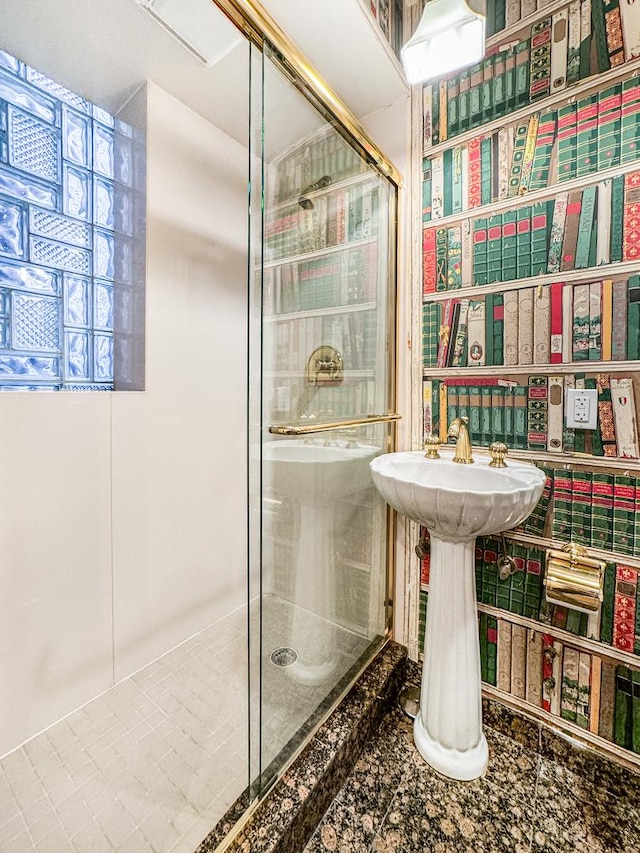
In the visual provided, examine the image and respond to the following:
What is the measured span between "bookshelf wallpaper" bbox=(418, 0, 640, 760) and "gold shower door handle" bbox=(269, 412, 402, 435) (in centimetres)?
22

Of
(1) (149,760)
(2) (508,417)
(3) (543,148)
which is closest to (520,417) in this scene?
(2) (508,417)

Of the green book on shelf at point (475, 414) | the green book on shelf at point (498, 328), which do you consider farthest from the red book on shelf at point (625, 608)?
the green book on shelf at point (498, 328)

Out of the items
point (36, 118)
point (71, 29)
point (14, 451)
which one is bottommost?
point (14, 451)

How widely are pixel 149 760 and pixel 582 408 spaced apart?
1.69m

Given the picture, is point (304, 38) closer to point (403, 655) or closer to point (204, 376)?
point (204, 376)

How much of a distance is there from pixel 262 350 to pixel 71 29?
1275mm

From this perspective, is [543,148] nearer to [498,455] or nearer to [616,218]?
[616,218]

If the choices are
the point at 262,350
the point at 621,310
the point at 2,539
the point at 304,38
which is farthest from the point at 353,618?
the point at 304,38

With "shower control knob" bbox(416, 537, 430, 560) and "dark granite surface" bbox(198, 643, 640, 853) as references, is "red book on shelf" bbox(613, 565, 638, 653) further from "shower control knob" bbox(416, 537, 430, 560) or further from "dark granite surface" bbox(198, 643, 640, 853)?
"shower control knob" bbox(416, 537, 430, 560)

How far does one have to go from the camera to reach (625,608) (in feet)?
3.92

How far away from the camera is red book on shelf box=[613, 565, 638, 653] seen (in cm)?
119

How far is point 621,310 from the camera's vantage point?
1.17 m

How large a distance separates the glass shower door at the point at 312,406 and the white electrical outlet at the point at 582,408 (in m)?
0.61

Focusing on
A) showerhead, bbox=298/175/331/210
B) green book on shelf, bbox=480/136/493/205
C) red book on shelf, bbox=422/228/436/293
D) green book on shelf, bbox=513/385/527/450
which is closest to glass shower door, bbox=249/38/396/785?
showerhead, bbox=298/175/331/210
